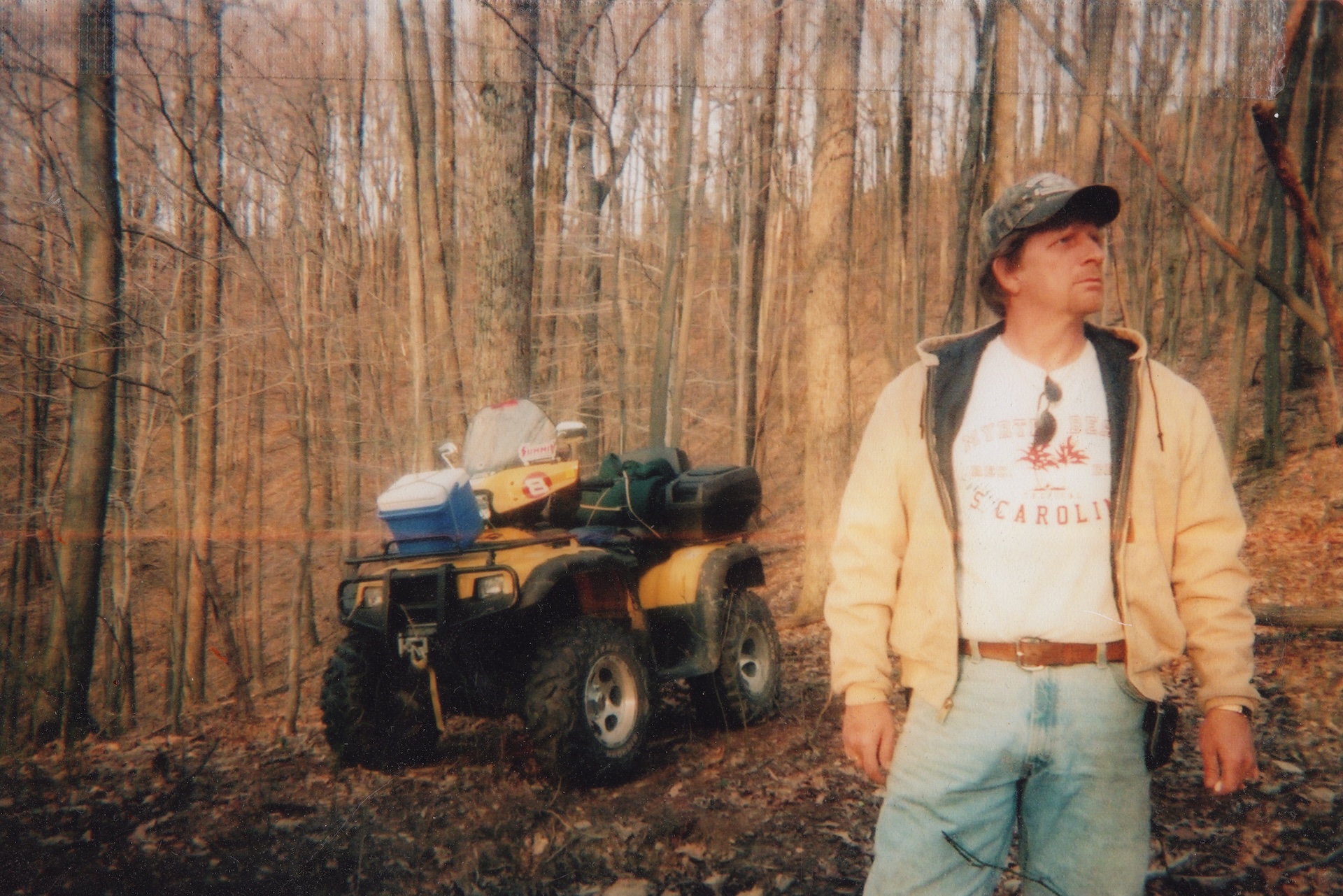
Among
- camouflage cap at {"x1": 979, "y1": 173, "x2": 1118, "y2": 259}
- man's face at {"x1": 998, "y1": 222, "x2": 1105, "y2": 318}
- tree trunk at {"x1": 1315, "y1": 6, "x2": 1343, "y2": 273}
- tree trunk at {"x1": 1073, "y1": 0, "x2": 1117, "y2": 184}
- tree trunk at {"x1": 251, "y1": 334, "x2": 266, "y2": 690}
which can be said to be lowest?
tree trunk at {"x1": 251, "y1": 334, "x2": 266, "y2": 690}

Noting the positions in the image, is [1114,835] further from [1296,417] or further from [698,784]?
[1296,417]

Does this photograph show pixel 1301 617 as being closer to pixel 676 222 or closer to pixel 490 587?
pixel 490 587

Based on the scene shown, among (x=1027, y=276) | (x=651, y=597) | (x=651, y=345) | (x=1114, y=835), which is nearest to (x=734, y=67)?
(x=651, y=345)

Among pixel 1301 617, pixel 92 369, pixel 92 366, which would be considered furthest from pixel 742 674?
pixel 92 366

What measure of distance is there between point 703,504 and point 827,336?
3.25 meters

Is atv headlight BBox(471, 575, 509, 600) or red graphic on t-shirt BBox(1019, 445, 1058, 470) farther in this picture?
atv headlight BBox(471, 575, 509, 600)

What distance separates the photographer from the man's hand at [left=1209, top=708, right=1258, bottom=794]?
1.87 metres

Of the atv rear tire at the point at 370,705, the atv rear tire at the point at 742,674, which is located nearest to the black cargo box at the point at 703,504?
the atv rear tire at the point at 742,674

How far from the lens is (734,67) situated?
12500mm

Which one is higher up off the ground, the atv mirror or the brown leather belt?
the atv mirror

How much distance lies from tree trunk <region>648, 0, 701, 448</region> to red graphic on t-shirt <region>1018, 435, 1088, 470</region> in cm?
834

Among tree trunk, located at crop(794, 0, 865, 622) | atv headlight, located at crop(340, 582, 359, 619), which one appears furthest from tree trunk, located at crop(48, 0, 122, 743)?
tree trunk, located at crop(794, 0, 865, 622)

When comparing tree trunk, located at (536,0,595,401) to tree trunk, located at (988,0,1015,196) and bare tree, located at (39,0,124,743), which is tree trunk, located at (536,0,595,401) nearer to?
bare tree, located at (39,0,124,743)

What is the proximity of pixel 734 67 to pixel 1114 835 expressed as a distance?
40.1 feet
